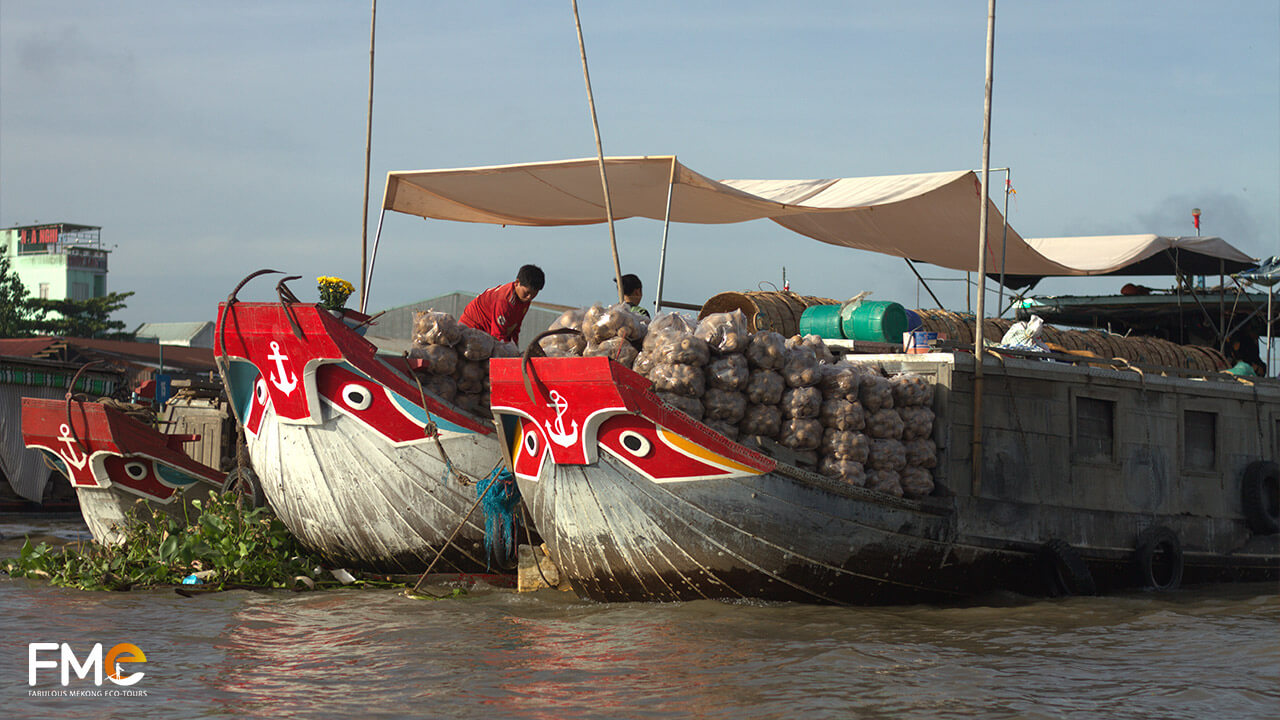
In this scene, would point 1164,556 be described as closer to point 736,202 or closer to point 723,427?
point 723,427

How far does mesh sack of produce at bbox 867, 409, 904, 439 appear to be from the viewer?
731 centimetres

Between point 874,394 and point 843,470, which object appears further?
point 874,394

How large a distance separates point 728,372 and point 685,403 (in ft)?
1.05

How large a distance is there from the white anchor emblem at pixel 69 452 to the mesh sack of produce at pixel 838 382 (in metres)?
6.42

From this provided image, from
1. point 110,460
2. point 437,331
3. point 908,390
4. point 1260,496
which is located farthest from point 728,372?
point 110,460

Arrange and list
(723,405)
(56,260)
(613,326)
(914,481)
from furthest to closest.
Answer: (56,260) < (914,481) < (613,326) < (723,405)

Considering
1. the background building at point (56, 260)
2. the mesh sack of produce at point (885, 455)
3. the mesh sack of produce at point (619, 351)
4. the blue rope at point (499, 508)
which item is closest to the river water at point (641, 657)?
the blue rope at point (499, 508)

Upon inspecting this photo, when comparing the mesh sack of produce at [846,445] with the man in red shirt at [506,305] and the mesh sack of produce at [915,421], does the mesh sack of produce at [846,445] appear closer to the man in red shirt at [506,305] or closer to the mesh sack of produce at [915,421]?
the mesh sack of produce at [915,421]

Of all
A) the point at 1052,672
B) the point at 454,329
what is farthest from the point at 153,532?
the point at 1052,672

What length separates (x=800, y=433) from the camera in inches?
277

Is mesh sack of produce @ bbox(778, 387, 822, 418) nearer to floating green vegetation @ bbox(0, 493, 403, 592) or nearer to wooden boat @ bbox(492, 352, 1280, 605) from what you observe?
wooden boat @ bbox(492, 352, 1280, 605)

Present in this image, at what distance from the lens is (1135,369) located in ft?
30.6

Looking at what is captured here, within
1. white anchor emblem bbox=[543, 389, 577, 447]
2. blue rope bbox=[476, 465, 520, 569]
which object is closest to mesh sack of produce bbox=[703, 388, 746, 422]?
white anchor emblem bbox=[543, 389, 577, 447]

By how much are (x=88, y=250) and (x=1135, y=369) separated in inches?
1964
